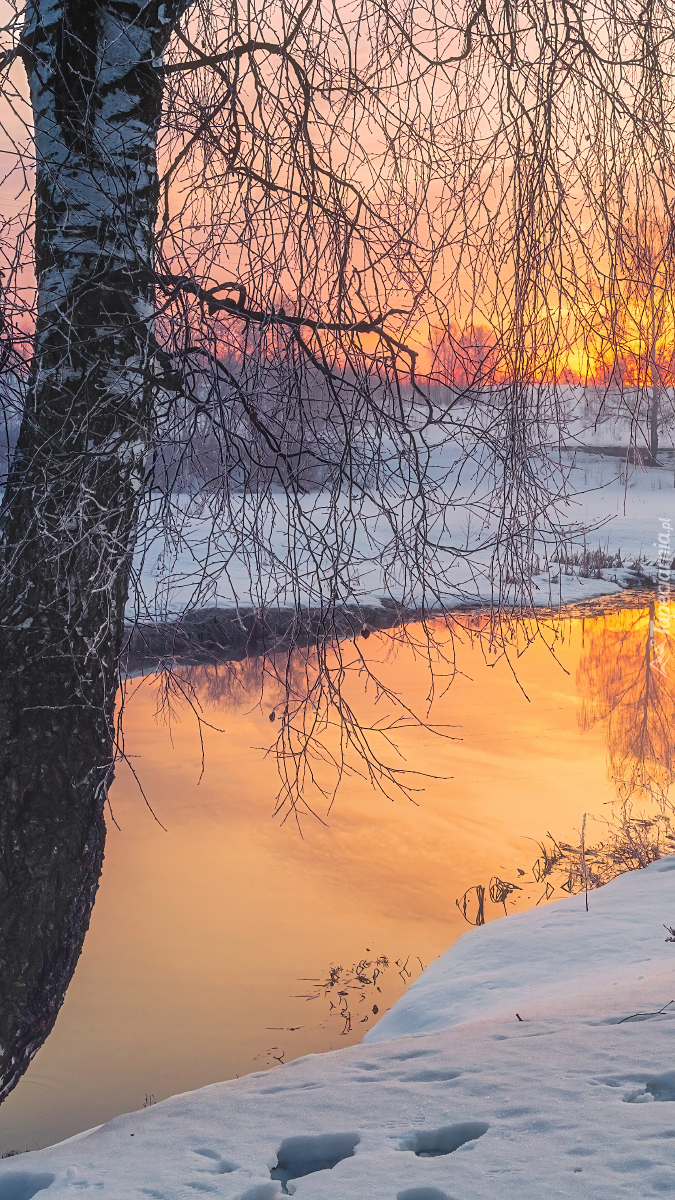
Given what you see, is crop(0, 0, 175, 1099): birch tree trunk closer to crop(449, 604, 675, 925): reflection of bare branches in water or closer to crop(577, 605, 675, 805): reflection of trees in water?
crop(449, 604, 675, 925): reflection of bare branches in water

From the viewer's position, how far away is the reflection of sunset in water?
17.3 feet

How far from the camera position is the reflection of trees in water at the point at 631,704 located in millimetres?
9375

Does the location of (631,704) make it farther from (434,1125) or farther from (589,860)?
(434,1125)

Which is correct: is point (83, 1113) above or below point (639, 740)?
below

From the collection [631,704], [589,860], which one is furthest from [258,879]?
[631,704]

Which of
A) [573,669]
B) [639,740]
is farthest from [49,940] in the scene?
[573,669]

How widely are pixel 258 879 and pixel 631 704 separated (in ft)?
20.0

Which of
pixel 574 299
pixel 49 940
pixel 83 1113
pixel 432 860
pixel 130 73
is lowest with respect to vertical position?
pixel 83 1113

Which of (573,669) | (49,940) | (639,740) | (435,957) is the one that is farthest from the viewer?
(573,669)

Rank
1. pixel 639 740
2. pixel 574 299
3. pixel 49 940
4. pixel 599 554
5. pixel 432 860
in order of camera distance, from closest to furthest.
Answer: pixel 574 299 < pixel 49 940 < pixel 432 860 < pixel 639 740 < pixel 599 554

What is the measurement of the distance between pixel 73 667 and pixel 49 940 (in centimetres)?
86

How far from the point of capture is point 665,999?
3500mm

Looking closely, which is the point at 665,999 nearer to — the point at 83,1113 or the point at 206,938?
the point at 83,1113

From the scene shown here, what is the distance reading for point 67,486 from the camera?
2.91 meters
